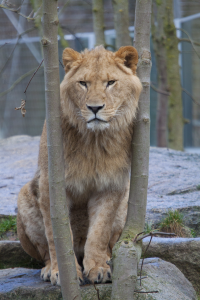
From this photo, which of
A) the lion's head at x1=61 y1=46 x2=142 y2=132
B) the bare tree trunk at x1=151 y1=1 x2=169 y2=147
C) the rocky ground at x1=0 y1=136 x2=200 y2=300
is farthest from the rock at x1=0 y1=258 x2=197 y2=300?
the bare tree trunk at x1=151 y1=1 x2=169 y2=147

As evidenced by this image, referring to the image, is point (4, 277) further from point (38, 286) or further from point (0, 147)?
point (0, 147)

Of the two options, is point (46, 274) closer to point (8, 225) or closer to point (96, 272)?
point (96, 272)

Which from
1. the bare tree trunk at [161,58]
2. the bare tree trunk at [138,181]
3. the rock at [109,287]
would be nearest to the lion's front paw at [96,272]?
the rock at [109,287]

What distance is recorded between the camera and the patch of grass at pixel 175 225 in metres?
4.25

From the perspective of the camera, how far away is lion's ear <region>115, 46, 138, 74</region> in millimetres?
3014

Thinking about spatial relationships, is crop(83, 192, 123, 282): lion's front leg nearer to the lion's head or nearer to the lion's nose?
the lion's head

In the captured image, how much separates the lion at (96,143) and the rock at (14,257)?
601 mm

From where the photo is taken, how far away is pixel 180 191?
5336 mm

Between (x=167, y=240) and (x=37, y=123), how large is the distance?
6.96 metres

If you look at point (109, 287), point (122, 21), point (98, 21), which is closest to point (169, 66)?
point (122, 21)

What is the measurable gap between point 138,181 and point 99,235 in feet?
2.59

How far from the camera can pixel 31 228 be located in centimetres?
355

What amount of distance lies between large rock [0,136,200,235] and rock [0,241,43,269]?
105cm

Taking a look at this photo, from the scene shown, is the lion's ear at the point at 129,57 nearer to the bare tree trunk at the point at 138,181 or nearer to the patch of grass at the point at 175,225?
the bare tree trunk at the point at 138,181
